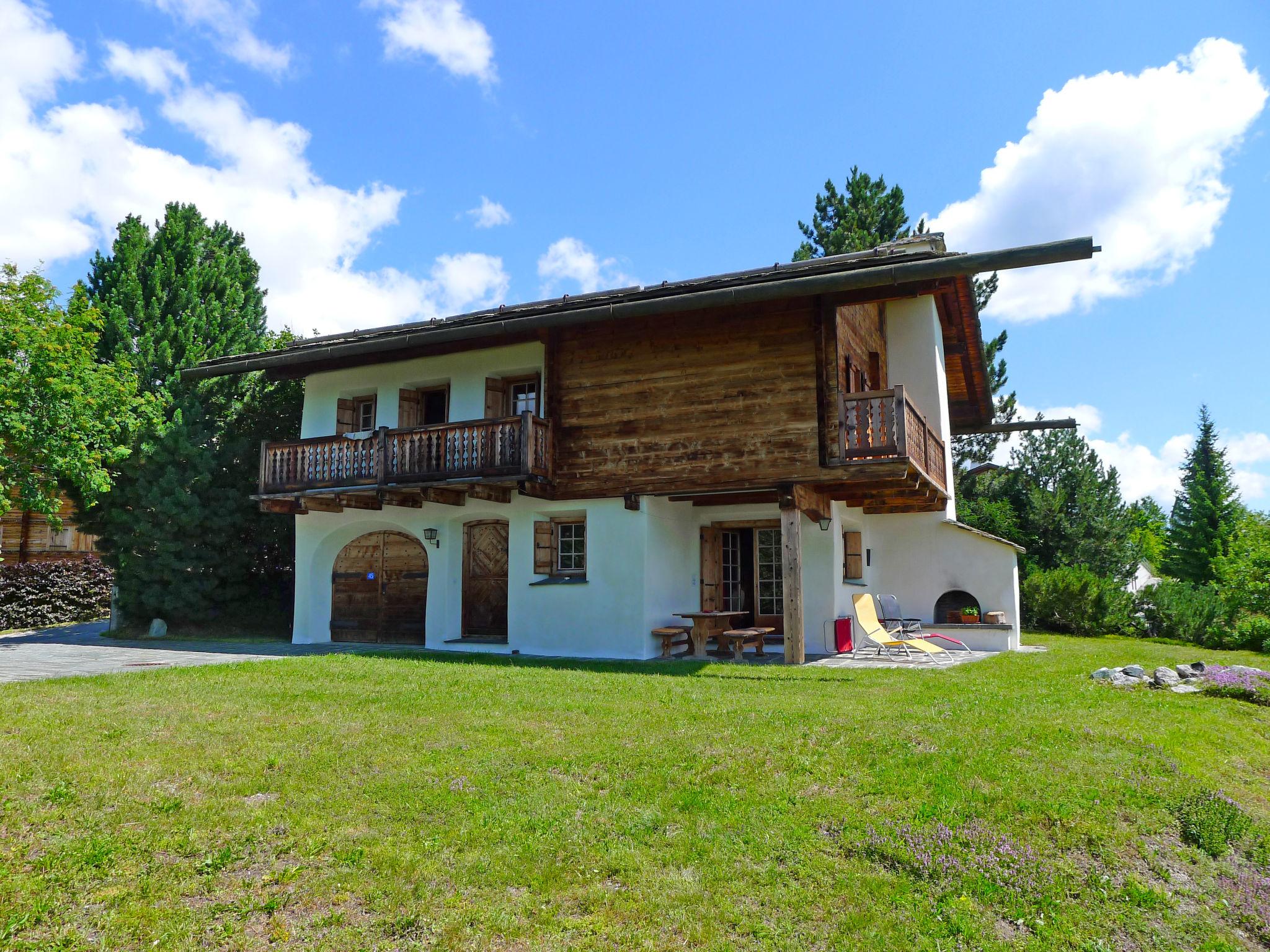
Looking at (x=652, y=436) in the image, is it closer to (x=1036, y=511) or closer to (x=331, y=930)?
(x=331, y=930)

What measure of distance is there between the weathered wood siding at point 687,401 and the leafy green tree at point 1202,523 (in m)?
25.9

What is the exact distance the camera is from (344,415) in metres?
16.1

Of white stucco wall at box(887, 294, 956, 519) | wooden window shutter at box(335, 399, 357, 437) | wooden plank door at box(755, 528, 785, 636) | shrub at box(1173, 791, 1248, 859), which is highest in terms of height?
white stucco wall at box(887, 294, 956, 519)

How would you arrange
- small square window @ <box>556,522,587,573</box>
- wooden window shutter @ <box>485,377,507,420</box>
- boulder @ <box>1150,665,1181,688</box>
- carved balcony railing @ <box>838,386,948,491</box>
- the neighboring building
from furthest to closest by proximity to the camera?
the neighboring building, wooden window shutter @ <box>485,377,507,420</box>, small square window @ <box>556,522,587,573</box>, carved balcony railing @ <box>838,386,948,491</box>, boulder @ <box>1150,665,1181,688</box>

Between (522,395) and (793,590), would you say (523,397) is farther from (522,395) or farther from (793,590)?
(793,590)

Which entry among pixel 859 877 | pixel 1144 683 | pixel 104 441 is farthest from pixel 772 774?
pixel 104 441

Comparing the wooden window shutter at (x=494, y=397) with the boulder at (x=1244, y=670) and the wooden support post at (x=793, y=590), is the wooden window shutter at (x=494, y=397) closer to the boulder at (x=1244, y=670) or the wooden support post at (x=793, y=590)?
the wooden support post at (x=793, y=590)

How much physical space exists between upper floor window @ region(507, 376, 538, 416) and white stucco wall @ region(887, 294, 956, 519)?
6726mm

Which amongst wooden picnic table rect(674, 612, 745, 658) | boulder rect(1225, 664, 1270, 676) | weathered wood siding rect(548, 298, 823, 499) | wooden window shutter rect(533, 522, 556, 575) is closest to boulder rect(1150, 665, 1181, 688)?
boulder rect(1225, 664, 1270, 676)

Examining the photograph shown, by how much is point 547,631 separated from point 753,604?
3937 mm

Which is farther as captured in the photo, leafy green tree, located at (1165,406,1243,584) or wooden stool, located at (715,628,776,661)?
leafy green tree, located at (1165,406,1243,584)

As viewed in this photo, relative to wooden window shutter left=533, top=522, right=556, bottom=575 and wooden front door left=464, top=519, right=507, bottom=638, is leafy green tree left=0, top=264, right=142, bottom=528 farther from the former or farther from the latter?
wooden window shutter left=533, top=522, right=556, bottom=575

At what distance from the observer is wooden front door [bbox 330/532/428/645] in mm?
15500

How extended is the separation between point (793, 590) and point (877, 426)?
2.50m
